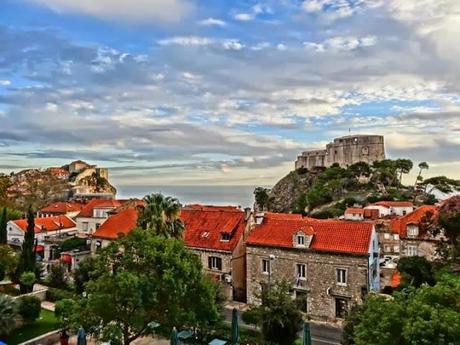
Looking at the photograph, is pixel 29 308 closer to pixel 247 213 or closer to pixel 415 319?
pixel 247 213

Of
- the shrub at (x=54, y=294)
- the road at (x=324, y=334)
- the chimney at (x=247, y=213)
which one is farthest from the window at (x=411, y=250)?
the shrub at (x=54, y=294)

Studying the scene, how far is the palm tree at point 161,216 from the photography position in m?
33.7

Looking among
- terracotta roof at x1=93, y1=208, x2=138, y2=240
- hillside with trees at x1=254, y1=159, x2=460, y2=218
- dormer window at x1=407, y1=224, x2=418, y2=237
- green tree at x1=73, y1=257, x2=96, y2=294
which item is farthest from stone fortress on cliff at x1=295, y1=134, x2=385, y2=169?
green tree at x1=73, y1=257, x2=96, y2=294

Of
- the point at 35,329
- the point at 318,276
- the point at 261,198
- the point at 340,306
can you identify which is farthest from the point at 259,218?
the point at 261,198

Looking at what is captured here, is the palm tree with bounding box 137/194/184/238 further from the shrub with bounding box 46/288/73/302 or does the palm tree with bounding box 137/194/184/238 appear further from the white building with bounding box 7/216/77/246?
the white building with bounding box 7/216/77/246

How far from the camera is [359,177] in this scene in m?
114

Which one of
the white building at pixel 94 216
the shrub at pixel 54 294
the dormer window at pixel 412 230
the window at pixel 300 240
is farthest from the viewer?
the white building at pixel 94 216

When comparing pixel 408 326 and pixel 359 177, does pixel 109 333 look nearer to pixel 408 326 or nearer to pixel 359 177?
pixel 408 326

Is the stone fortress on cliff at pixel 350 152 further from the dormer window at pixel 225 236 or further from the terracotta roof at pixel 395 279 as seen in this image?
the dormer window at pixel 225 236

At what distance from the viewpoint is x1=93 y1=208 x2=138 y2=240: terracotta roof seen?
1912 inches

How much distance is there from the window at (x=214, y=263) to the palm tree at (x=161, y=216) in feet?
23.4

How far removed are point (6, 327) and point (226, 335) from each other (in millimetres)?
12353

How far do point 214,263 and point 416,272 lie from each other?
1706 cm

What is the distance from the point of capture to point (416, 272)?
3703cm
